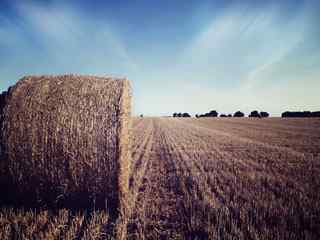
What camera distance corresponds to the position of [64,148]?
4281mm

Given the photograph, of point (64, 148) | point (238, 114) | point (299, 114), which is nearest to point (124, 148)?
point (64, 148)

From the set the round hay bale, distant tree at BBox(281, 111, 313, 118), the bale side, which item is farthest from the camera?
distant tree at BBox(281, 111, 313, 118)

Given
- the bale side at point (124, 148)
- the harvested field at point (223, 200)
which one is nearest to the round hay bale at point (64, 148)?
the bale side at point (124, 148)

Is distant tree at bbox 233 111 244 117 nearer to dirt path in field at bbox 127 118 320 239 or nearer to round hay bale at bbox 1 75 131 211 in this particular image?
dirt path in field at bbox 127 118 320 239

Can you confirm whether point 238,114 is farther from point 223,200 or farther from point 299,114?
point 223,200

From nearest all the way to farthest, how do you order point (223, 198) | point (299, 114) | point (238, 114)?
point (223, 198) → point (299, 114) → point (238, 114)

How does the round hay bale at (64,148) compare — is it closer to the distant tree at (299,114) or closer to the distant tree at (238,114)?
the distant tree at (299,114)

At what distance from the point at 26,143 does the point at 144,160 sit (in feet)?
16.3

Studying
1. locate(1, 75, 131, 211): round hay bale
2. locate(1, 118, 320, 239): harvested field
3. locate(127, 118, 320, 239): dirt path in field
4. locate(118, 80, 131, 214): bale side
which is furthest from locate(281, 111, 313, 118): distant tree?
locate(1, 75, 131, 211): round hay bale

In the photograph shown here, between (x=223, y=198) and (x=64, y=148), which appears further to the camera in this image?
(x=223, y=198)

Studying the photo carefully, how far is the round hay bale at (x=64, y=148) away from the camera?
4.28 m

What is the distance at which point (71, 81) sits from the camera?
15.8 feet

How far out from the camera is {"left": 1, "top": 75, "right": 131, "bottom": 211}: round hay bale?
14.0 ft

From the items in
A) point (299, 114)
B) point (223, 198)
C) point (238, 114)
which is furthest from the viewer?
point (238, 114)
